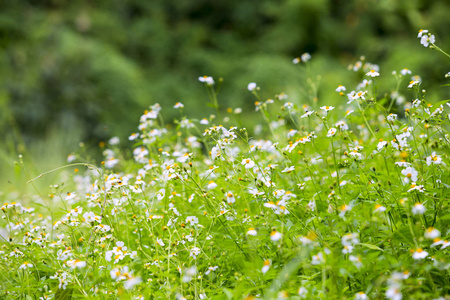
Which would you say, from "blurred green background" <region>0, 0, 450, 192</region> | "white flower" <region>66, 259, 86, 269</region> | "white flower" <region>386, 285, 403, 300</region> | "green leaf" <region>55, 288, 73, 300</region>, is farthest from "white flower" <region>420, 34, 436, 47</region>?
"blurred green background" <region>0, 0, 450, 192</region>

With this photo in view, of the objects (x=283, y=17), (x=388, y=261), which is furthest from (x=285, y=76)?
(x=388, y=261)

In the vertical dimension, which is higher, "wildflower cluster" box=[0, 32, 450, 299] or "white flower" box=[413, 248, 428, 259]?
"wildflower cluster" box=[0, 32, 450, 299]

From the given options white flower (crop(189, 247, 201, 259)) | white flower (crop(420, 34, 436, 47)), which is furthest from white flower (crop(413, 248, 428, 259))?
white flower (crop(420, 34, 436, 47))

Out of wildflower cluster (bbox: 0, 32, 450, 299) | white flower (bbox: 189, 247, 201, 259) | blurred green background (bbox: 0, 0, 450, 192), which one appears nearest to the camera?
wildflower cluster (bbox: 0, 32, 450, 299)

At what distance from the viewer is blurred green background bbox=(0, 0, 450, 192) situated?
649 centimetres

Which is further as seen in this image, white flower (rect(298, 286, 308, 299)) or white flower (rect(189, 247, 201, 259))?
white flower (rect(189, 247, 201, 259))

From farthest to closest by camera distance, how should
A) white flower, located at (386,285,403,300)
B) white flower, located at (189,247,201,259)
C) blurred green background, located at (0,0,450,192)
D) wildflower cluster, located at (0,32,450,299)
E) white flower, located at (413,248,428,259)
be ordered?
1. blurred green background, located at (0,0,450,192)
2. white flower, located at (189,247,201,259)
3. wildflower cluster, located at (0,32,450,299)
4. white flower, located at (413,248,428,259)
5. white flower, located at (386,285,403,300)

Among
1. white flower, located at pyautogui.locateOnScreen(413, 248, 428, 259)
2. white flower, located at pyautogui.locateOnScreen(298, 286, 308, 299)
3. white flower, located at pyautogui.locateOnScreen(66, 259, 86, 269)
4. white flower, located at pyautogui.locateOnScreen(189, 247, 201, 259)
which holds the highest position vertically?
white flower, located at pyautogui.locateOnScreen(189, 247, 201, 259)

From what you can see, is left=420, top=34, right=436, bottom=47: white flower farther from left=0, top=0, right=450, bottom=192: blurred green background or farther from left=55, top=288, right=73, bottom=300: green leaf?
left=0, top=0, right=450, bottom=192: blurred green background

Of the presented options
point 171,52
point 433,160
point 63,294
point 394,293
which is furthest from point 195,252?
point 171,52

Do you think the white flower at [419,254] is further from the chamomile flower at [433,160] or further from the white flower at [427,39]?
the white flower at [427,39]

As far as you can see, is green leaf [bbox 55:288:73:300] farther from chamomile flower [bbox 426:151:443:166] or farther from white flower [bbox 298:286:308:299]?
chamomile flower [bbox 426:151:443:166]

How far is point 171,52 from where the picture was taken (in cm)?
804

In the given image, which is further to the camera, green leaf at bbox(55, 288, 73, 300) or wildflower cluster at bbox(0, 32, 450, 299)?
green leaf at bbox(55, 288, 73, 300)
